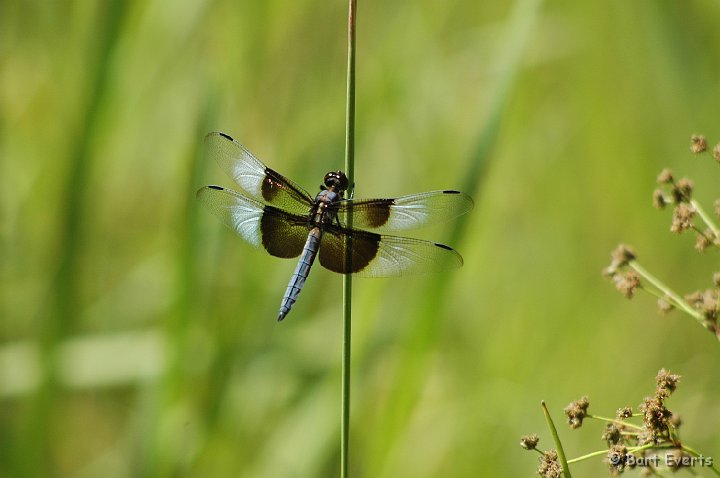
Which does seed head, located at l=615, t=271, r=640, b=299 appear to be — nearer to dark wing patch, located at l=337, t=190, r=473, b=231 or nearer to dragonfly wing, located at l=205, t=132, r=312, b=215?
dark wing patch, located at l=337, t=190, r=473, b=231

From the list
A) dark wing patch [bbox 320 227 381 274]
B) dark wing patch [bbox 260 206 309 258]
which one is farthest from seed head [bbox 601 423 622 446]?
dark wing patch [bbox 260 206 309 258]

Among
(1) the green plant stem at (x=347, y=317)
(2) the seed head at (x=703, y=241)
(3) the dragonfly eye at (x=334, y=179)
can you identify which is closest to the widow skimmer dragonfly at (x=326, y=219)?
(3) the dragonfly eye at (x=334, y=179)

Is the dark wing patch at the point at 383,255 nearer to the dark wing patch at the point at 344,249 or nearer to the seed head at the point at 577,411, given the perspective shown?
the dark wing patch at the point at 344,249

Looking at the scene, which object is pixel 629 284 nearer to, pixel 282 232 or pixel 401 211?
pixel 401 211

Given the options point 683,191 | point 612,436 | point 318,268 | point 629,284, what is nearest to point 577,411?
point 612,436

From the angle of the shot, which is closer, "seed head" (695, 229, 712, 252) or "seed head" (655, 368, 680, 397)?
"seed head" (655, 368, 680, 397)

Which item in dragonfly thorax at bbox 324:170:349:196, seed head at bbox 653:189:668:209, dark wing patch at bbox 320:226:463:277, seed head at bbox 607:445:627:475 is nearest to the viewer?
seed head at bbox 607:445:627:475
